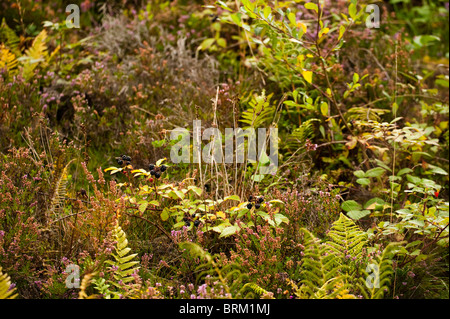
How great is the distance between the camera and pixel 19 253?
2316mm

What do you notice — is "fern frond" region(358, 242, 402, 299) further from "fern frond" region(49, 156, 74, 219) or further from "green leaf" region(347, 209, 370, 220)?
"fern frond" region(49, 156, 74, 219)

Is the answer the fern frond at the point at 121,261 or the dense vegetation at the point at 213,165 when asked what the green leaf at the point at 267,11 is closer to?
the dense vegetation at the point at 213,165

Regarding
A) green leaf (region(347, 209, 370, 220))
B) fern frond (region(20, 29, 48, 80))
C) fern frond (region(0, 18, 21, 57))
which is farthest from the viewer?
fern frond (region(0, 18, 21, 57))

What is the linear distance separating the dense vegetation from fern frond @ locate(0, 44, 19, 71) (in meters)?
0.01

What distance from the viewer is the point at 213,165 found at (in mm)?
3109

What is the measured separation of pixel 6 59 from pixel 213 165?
6.59ft

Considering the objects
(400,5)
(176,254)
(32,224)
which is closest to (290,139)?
(176,254)

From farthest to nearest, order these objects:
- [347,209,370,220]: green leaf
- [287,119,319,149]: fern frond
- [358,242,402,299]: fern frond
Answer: [287,119,319,149]: fern frond, [347,209,370,220]: green leaf, [358,242,402,299]: fern frond

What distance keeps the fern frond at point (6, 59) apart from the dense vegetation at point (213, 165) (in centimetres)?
1

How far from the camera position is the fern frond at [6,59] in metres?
3.69

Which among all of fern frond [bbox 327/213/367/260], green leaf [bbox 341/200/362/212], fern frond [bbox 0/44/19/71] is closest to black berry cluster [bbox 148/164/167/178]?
fern frond [bbox 327/213/367/260]

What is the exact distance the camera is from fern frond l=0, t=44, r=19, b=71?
3688 mm

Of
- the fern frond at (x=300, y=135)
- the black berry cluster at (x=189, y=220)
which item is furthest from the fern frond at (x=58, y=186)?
the fern frond at (x=300, y=135)

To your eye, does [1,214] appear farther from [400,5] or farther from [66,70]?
[400,5]
